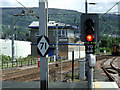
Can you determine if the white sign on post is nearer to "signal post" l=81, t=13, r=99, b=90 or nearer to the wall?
"signal post" l=81, t=13, r=99, b=90

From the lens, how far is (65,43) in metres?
54.8

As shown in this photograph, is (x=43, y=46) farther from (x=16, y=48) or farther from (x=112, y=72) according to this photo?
(x=16, y=48)

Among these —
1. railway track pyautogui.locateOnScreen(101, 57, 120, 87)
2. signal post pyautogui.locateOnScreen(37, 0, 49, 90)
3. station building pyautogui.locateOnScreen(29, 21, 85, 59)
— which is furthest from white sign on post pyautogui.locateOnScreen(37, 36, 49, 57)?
station building pyautogui.locateOnScreen(29, 21, 85, 59)

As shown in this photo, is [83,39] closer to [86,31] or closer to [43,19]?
[86,31]

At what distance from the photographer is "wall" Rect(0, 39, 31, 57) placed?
46.2 meters

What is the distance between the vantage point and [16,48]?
42594 millimetres

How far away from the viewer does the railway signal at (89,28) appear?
8.39 metres

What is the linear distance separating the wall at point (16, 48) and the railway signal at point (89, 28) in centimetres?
3307

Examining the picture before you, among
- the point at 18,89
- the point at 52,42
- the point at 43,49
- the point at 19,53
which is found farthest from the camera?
the point at 52,42

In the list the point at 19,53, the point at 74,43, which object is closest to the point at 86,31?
the point at 19,53

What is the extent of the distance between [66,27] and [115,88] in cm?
4533

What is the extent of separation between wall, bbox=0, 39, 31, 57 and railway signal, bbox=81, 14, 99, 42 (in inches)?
1302

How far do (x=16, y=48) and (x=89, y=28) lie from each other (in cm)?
3523

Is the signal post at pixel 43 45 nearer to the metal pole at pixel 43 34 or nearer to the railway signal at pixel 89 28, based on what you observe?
the metal pole at pixel 43 34
